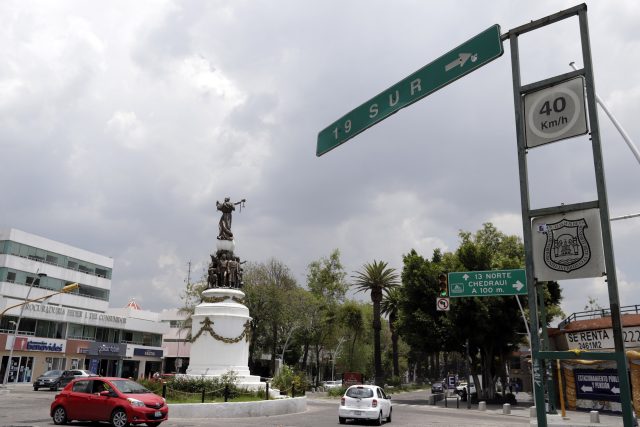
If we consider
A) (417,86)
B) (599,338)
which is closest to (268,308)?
(599,338)

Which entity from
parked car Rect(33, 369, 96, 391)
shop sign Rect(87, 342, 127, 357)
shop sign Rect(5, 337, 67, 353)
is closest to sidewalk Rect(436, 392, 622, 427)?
parked car Rect(33, 369, 96, 391)

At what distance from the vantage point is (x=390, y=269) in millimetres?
53188

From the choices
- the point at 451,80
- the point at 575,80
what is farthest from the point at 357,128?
the point at 575,80

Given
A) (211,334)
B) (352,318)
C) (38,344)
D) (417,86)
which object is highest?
(352,318)

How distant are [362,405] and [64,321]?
44330mm

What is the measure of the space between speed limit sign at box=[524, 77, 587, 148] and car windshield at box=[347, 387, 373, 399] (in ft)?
50.8

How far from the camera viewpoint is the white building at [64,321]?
48906 mm

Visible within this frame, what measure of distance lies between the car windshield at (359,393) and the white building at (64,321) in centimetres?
Answer: 3486

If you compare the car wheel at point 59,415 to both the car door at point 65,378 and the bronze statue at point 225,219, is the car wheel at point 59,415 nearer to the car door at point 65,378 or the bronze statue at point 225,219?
the bronze statue at point 225,219

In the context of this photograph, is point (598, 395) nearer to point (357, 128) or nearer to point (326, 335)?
point (357, 128)

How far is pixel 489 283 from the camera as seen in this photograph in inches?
928

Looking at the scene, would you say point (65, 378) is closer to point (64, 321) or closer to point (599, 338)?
point (64, 321)

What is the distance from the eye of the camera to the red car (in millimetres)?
14695

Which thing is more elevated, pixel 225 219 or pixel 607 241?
pixel 225 219
